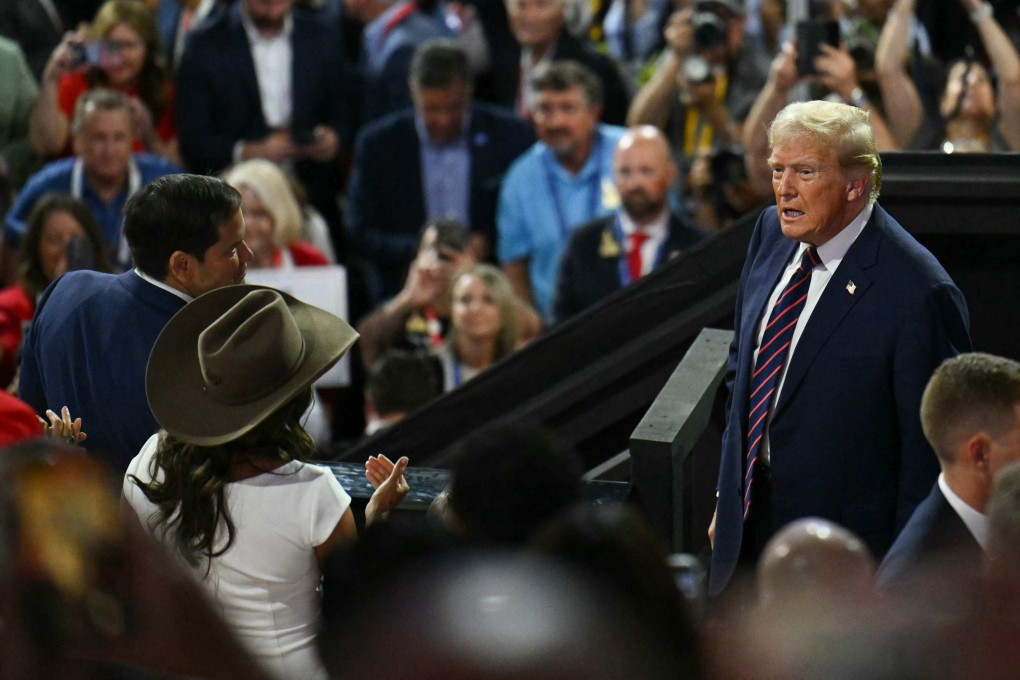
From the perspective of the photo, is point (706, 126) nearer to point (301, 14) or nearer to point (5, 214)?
point (301, 14)

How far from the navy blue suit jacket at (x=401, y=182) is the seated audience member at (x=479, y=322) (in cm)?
107

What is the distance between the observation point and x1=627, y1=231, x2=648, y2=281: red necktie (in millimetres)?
7059

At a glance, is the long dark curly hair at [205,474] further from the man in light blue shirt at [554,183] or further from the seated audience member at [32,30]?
the seated audience member at [32,30]

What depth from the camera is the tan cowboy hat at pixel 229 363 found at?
3.05 meters

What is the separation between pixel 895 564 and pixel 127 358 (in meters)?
1.75

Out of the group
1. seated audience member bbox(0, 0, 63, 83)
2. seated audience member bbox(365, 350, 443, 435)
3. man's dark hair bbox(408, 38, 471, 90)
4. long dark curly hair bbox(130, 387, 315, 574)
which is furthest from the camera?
seated audience member bbox(0, 0, 63, 83)

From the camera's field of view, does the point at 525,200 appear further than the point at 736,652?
Yes

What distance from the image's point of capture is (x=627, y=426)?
18.8 feet

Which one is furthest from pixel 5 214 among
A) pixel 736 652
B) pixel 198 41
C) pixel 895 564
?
pixel 736 652

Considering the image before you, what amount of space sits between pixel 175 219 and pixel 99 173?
4.00 meters

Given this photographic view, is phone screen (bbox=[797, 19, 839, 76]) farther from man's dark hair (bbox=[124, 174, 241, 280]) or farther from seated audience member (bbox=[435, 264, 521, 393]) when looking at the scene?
man's dark hair (bbox=[124, 174, 241, 280])

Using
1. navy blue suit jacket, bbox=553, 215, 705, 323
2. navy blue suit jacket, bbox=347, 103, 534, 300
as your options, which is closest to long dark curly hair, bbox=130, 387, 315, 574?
navy blue suit jacket, bbox=553, 215, 705, 323

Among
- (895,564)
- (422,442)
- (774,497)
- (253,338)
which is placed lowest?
(422,442)

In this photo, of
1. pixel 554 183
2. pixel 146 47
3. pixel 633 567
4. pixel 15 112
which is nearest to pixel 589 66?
pixel 554 183
